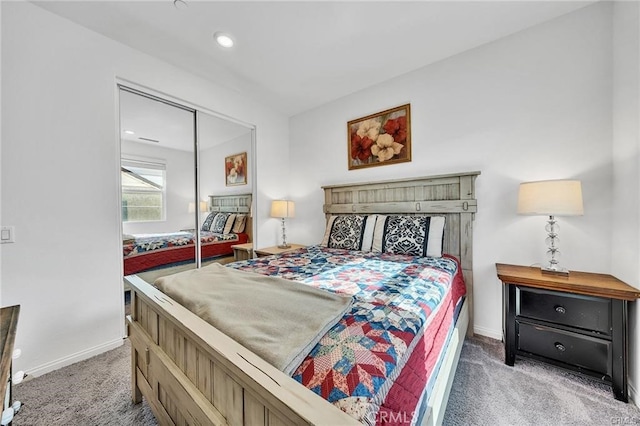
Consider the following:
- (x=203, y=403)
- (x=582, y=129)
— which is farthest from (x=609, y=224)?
(x=203, y=403)

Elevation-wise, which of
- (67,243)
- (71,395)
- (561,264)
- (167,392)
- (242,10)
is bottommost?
(71,395)

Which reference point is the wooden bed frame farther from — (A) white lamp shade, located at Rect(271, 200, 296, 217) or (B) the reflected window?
(A) white lamp shade, located at Rect(271, 200, 296, 217)

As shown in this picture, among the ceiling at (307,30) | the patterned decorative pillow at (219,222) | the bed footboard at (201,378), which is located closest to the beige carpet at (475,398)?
the bed footboard at (201,378)

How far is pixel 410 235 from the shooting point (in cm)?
223

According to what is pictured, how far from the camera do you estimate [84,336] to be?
1.91 meters

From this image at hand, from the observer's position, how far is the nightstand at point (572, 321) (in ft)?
4.76

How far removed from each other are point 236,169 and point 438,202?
2.42 m

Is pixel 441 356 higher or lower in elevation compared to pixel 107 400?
higher

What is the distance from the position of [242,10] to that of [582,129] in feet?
8.95

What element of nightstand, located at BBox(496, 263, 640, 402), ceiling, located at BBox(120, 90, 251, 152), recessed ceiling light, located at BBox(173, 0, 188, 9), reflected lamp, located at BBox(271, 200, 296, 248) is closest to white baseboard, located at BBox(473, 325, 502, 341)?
nightstand, located at BBox(496, 263, 640, 402)

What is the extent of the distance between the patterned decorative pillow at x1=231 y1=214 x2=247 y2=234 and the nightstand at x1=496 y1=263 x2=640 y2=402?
9.10ft

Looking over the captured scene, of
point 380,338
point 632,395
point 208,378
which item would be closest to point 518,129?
point 632,395

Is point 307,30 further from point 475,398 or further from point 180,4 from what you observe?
point 475,398

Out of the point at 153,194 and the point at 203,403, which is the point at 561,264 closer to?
the point at 203,403
